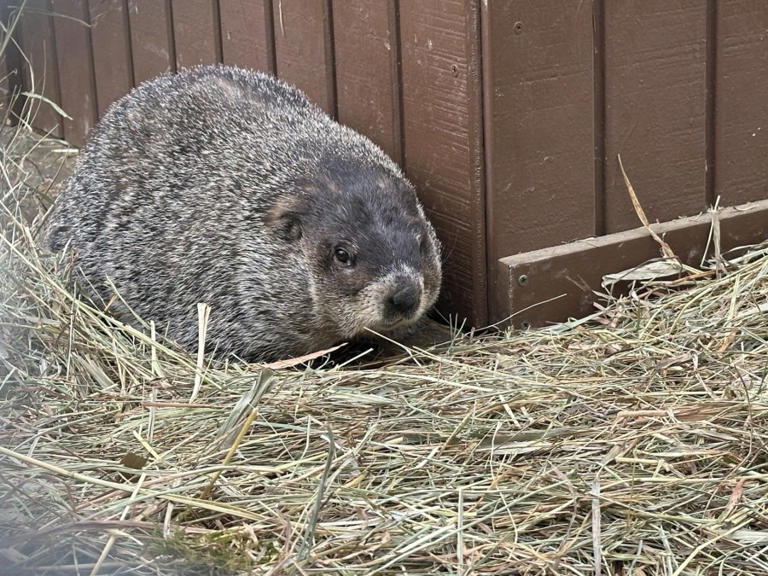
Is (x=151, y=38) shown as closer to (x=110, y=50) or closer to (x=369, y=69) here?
(x=110, y=50)

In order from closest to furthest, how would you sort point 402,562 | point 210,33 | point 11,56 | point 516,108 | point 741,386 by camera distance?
point 402,562, point 741,386, point 516,108, point 210,33, point 11,56

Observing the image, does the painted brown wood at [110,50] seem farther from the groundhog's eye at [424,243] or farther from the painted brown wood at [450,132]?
the groundhog's eye at [424,243]

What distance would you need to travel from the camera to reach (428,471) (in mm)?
3508

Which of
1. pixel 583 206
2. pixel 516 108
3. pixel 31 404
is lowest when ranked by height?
pixel 31 404

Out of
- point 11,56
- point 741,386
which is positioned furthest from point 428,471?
point 11,56

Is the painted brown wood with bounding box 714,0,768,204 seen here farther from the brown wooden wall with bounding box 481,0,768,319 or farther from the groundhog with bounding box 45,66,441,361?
the groundhog with bounding box 45,66,441,361

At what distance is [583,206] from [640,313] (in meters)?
0.49

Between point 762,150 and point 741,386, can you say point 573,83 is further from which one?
point 741,386

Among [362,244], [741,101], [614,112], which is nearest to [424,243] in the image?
[362,244]

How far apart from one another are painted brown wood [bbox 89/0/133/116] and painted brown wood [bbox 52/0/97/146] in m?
0.08

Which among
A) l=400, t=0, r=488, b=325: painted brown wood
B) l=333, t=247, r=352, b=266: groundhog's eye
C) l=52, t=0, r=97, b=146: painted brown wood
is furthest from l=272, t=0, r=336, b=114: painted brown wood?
l=52, t=0, r=97, b=146: painted brown wood

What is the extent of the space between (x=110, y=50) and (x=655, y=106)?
11.6 feet

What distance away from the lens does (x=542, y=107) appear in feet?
15.5

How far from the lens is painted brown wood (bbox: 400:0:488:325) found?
4656 mm
